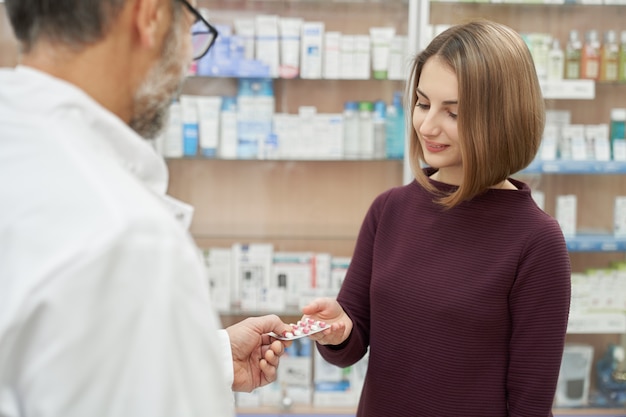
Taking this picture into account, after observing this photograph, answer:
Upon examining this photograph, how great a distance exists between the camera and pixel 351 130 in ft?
10.9

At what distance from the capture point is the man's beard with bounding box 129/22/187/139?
0.98m

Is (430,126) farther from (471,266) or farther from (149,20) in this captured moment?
(149,20)

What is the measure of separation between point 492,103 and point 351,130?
5.88ft

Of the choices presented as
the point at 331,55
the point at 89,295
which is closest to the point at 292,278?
the point at 331,55

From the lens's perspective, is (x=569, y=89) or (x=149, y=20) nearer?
(x=149, y=20)

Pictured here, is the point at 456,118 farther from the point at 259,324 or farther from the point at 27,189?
the point at 27,189

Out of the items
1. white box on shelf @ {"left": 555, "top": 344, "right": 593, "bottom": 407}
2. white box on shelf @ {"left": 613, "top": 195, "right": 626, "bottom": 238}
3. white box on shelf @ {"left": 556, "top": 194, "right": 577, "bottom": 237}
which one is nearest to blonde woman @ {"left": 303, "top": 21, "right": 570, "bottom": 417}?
white box on shelf @ {"left": 556, "top": 194, "right": 577, "bottom": 237}

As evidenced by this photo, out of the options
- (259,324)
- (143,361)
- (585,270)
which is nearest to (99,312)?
(143,361)

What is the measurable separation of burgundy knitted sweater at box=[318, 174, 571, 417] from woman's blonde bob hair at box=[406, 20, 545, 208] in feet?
0.33

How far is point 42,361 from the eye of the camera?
69 centimetres

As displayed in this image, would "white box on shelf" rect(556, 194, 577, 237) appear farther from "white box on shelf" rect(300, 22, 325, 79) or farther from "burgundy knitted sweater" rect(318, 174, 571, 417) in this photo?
"burgundy knitted sweater" rect(318, 174, 571, 417)

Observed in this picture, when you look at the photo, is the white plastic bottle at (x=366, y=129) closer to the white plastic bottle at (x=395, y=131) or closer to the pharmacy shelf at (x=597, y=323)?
the white plastic bottle at (x=395, y=131)

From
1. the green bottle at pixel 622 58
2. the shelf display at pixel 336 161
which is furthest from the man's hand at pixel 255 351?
the green bottle at pixel 622 58

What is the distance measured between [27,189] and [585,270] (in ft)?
10.4
